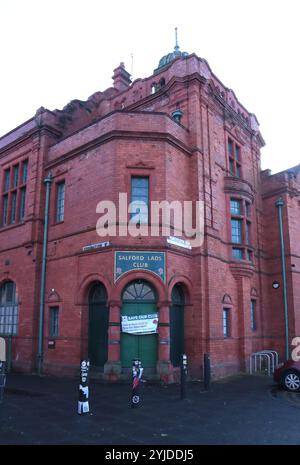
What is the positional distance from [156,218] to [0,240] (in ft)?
31.2

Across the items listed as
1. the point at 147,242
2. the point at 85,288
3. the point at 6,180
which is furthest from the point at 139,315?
the point at 6,180

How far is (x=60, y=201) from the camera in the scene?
57.4 ft

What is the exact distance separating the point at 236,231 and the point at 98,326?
27.0 ft

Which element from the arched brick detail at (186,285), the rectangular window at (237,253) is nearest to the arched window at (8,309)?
the arched brick detail at (186,285)

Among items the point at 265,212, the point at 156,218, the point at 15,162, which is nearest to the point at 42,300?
the point at 156,218

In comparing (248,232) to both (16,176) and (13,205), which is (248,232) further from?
(16,176)

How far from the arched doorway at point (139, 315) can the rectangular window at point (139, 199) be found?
2.38 meters

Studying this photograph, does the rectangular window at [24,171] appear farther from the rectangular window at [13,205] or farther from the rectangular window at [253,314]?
the rectangular window at [253,314]

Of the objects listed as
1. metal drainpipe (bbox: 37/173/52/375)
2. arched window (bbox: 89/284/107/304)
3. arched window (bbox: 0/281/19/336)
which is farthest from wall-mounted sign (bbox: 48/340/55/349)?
arched window (bbox: 0/281/19/336)

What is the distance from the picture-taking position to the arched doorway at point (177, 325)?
46.8ft

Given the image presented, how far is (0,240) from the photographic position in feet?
64.3

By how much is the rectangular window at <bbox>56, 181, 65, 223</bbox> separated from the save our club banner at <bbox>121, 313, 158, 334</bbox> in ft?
20.0

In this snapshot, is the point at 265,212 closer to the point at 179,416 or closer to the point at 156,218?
the point at 156,218

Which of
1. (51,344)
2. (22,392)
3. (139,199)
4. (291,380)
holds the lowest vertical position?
(22,392)
